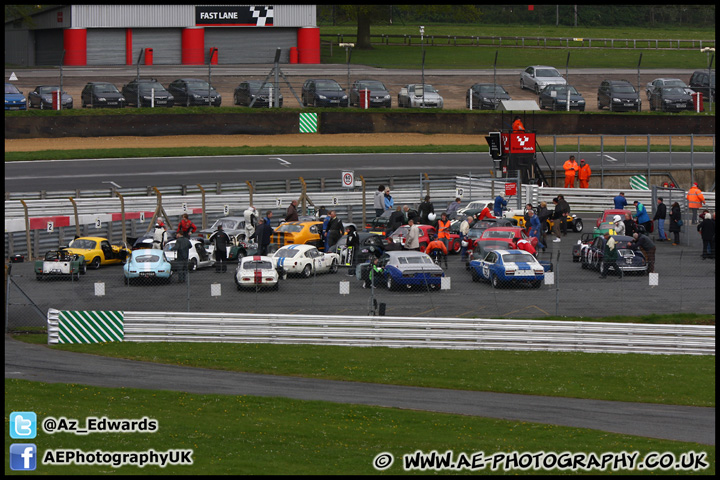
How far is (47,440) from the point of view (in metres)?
14.3

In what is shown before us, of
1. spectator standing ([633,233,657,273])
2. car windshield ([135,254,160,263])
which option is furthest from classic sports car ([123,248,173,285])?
spectator standing ([633,233,657,273])

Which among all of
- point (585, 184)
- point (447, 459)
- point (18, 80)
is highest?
point (18, 80)

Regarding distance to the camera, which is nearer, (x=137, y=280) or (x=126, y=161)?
(x=137, y=280)

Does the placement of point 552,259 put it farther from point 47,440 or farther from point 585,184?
point 47,440

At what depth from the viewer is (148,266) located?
27.6 meters

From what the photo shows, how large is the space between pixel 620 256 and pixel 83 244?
15203 millimetres

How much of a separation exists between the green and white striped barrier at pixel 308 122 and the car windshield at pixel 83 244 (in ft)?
58.6

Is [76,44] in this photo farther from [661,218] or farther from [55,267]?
[661,218]

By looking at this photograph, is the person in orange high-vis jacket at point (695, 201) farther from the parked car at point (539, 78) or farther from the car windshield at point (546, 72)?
the car windshield at point (546, 72)

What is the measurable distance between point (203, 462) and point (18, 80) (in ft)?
133

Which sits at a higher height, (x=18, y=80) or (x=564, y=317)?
(x=18, y=80)

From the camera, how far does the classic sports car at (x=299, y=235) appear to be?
32.3 meters

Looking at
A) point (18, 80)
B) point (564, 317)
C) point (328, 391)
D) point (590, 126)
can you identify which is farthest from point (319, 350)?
point (18, 80)

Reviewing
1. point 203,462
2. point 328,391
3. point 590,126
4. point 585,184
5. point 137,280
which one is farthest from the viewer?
point 590,126
